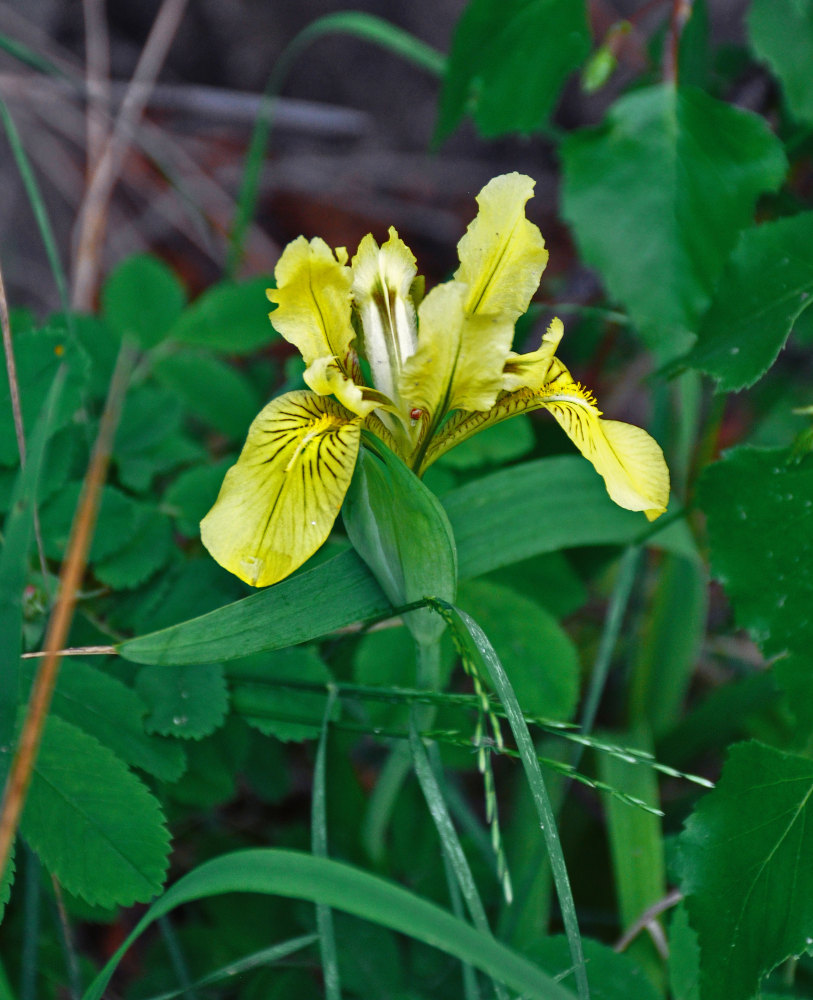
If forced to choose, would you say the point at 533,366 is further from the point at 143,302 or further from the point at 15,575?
the point at 143,302

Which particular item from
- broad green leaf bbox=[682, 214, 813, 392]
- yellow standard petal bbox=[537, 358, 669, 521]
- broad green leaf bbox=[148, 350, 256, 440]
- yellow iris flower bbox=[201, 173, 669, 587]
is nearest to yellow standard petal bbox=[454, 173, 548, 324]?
yellow iris flower bbox=[201, 173, 669, 587]

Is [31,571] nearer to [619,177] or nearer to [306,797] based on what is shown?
[306,797]

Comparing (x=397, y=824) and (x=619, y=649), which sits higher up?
(x=619, y=649)

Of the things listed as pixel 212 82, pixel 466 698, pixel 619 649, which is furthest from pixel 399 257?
pixel 212 82

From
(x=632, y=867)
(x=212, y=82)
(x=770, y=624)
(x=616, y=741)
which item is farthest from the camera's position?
(x=212, y=82)

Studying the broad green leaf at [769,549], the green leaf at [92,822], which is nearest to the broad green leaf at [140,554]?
the green leaf at [92,822]

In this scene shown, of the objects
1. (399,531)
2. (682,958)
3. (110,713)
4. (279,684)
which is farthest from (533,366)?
(682,958)

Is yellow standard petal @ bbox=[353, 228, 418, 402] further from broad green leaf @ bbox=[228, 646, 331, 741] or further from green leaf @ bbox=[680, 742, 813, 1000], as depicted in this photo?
green leaf @ bbox=[680, 742, 813, 1000]
